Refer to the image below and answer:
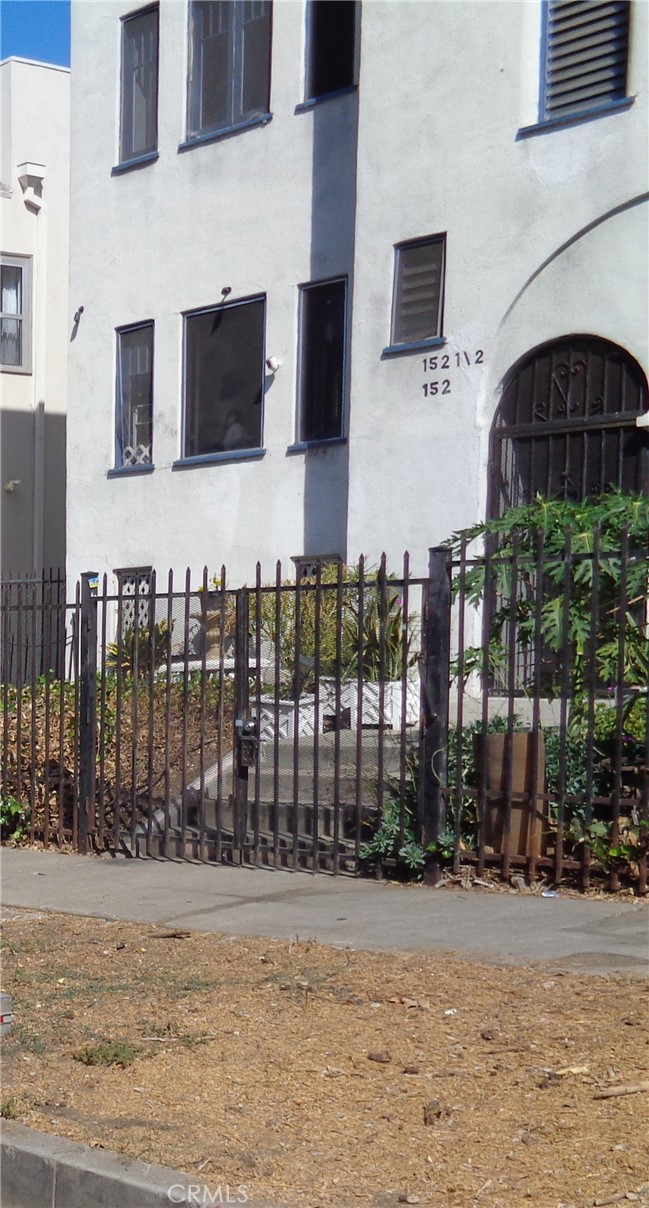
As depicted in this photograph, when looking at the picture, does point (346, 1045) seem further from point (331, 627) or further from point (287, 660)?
point (331, 627)

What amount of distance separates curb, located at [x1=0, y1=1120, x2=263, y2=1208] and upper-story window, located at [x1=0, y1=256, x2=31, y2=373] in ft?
61.3

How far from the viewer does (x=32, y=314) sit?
22.0 metres

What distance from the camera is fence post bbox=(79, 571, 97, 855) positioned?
34.9 ft

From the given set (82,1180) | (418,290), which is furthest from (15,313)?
(82,1180)

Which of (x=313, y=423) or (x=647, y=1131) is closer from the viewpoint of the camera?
(x=647, y=1131)

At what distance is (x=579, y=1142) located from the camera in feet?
13.5

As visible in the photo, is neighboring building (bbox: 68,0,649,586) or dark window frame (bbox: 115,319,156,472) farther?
dark window frame (bbox: 115,319,156,472)

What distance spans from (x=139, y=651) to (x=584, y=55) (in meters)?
6.38

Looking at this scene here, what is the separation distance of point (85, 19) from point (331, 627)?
1013 centimetres

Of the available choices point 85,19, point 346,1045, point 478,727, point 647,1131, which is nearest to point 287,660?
point 478,727

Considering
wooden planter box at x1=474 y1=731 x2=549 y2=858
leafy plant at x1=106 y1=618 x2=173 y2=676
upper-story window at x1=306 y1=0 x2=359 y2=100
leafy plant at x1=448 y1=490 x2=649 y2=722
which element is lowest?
wooden planter box at x1=474 y1=731 x2=549 y2=858

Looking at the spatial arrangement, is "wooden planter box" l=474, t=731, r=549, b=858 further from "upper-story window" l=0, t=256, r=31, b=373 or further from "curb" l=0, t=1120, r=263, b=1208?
"upper-story window" l=0, t=256, r=31, b=373

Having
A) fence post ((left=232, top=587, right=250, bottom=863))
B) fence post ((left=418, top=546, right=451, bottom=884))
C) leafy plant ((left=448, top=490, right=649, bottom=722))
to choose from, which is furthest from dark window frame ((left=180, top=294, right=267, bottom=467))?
leafy plant ((left=448, top=490, right=649, bottom=722))

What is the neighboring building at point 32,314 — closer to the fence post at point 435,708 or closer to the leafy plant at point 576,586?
the fence post at point 435,708
